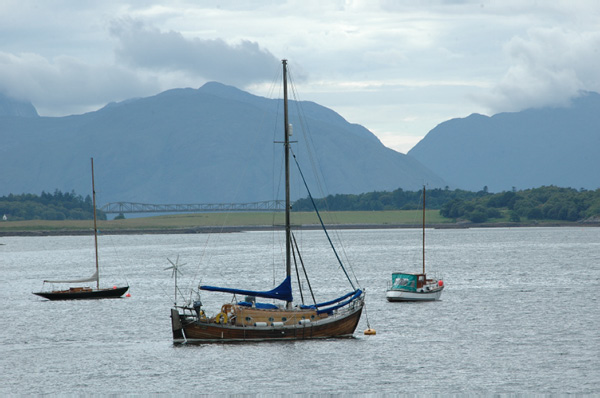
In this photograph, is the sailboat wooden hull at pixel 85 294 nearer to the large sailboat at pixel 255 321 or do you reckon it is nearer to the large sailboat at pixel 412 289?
the large sailboat at pixel 412 289

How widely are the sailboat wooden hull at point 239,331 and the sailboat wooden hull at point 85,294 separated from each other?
127 feet

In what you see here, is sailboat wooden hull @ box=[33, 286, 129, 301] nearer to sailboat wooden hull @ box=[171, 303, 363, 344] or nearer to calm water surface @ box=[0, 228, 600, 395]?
calm water surface @ box=[0, 228, 600, 395]

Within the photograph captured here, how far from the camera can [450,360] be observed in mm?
55312

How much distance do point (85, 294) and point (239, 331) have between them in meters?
45.1

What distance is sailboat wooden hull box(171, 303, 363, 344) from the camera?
197 ft

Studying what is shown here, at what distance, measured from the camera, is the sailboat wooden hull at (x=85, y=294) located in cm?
9862

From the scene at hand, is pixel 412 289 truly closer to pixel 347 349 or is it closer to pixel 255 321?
pixel 347 349

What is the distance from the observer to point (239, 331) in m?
60.3

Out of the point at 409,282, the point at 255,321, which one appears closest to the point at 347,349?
the point at 255,321

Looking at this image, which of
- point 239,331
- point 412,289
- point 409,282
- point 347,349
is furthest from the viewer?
point 409,282

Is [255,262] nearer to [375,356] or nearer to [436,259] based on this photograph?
[436,259]

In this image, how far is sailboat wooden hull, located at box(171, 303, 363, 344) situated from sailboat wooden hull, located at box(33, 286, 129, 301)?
127 feet

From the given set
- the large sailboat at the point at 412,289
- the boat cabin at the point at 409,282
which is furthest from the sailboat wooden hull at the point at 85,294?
the boat cabin at the point at 409,282

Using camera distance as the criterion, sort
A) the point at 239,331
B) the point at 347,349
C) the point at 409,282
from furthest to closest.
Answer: the point at 409,282
the point at 239,331
the point at 347,349
